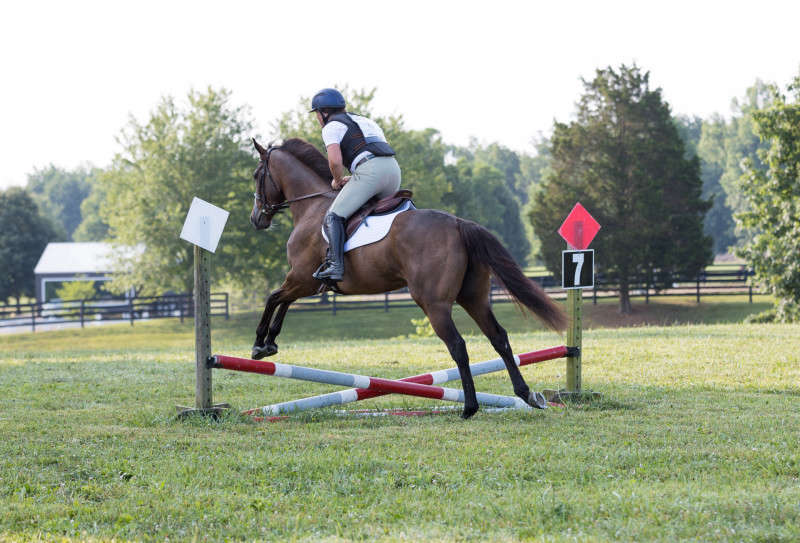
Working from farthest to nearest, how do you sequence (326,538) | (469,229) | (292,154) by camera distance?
(292,154)
(469,229)
(326,538)

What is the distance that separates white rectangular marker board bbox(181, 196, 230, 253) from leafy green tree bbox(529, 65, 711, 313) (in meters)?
33.5

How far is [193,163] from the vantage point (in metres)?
39.6

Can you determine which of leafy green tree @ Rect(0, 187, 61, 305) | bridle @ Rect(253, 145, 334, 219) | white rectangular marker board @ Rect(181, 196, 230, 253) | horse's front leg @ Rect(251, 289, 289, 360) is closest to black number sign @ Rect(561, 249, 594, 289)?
horse's front leg @ Rect(251, 289, 289, 360)

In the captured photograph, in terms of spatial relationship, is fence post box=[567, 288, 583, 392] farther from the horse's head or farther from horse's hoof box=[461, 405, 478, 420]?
the horse's head

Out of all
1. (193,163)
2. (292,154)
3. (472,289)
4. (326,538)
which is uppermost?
(193,163)

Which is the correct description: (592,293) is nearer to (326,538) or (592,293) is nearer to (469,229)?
(469,229)

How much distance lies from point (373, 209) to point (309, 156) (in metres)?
1.36

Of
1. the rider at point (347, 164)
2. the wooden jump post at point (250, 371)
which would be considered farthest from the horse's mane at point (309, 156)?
the wooden jump post at point (250, 371)

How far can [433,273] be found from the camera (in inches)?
284

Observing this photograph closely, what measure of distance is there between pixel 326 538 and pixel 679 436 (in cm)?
351

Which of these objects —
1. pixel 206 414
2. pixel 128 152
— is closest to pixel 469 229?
pixel 206 414

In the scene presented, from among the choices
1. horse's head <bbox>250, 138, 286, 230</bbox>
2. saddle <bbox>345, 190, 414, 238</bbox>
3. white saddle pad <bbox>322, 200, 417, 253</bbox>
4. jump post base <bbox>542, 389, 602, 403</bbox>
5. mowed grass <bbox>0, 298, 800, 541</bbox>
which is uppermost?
horse's head <bbox>250, 138, 286, 230</bbox>

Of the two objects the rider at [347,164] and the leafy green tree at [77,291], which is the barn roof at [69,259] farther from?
the rider at [347,164]

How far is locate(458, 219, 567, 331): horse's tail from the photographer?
7297 mm
